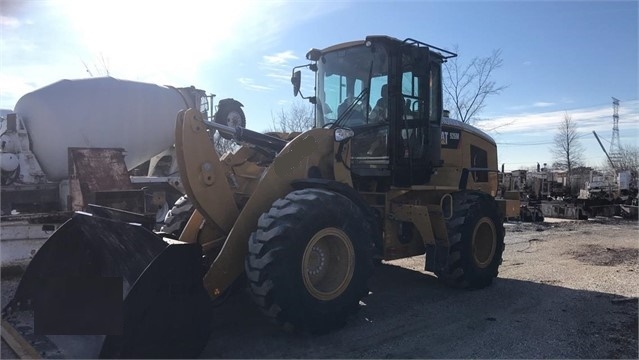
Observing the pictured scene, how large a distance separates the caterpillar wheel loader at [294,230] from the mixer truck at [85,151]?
242cm

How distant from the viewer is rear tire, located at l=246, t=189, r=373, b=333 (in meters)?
4.40

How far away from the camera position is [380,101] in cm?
644

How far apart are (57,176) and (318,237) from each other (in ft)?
20.9

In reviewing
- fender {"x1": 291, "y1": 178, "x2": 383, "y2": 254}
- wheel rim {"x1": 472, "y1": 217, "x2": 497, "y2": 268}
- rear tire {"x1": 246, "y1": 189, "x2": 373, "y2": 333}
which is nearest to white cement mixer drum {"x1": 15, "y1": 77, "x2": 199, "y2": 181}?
fender {"x1": 291, "y1": 178, "x2": 383, "y2": 254}

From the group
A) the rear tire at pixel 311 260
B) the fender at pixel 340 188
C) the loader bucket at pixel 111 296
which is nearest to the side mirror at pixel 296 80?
the fender at pixel 340 188

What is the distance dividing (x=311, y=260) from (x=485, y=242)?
12.6 feet

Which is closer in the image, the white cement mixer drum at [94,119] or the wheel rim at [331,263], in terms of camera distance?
the wheel rim at [331,263]

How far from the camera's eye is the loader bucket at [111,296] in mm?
3842

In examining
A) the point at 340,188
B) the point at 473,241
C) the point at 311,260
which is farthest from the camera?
the point at 473,241

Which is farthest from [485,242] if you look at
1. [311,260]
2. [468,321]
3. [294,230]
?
[294,230]

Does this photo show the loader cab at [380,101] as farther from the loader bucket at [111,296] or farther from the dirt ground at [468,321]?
the loader bucket at [111,296]

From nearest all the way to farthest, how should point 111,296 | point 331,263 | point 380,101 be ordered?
1. point 111,296
2. point 331,263
3. point 380,101

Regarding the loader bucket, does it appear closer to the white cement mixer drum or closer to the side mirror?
the side mirror

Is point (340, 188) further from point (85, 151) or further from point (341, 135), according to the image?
point (85, 151)
